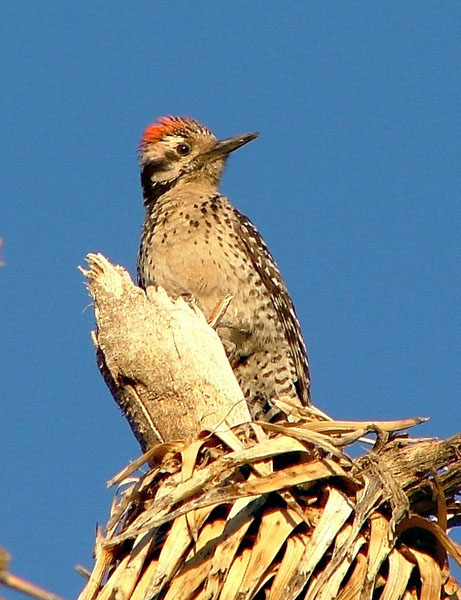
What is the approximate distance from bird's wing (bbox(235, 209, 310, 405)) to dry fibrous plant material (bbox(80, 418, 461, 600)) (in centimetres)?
559

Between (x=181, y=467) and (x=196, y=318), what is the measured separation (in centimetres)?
118

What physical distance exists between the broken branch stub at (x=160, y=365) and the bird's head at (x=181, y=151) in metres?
5.03

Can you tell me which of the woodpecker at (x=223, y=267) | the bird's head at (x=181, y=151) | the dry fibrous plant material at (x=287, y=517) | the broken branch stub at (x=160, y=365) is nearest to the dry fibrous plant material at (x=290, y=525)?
the dry fibrous plant material at (x=287, y=517)

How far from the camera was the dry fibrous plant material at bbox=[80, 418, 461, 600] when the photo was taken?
2582 millimetres

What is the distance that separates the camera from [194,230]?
824 cm

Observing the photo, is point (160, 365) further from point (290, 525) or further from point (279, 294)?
point (279, 294)

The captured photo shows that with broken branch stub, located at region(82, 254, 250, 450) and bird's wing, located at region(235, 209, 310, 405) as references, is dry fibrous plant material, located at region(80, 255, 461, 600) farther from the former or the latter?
bird's wing, located at region(235, 209, 310, 405)

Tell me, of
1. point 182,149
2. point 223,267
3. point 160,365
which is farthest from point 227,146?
point 160,365

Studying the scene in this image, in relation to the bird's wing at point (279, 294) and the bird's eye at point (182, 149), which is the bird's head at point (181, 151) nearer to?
the bird's eye at point (182, 149)

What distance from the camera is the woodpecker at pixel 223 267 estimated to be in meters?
8.05

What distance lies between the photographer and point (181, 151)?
9.34 m

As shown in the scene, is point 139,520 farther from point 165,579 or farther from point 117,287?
point 117,287

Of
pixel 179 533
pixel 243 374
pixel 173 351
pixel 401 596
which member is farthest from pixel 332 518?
pixel 243 374

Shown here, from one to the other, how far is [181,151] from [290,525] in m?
7.10
